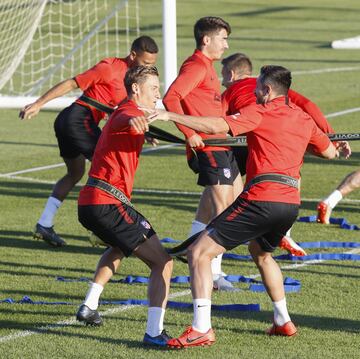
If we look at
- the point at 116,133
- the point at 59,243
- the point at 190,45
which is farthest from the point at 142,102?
the point at 190,45

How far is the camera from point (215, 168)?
10.4 m

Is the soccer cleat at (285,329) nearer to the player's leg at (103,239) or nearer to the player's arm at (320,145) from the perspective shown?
the player's leg at (103,239)

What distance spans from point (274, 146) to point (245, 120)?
34 centimetres

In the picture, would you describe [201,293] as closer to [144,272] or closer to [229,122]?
[229,122]

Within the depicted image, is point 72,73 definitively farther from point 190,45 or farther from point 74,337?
point 74,337

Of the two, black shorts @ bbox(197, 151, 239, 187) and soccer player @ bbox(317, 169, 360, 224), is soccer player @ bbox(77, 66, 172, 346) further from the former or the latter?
soccer player @ bbox(317, 169, 360, 224)

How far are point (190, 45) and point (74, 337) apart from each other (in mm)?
26977

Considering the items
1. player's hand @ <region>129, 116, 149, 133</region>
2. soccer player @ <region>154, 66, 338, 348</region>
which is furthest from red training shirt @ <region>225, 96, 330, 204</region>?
player's hand @ <region>129, 116, 149, 133</region>

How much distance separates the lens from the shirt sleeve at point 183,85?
1002 cm

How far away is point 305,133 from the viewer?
8398mm

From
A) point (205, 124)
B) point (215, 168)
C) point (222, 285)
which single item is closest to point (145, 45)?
point (215, 168)

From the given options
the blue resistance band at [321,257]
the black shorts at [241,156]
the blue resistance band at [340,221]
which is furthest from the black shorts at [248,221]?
the blue resistance band at [340,221]

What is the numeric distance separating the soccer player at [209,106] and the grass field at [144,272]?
2.47 feet

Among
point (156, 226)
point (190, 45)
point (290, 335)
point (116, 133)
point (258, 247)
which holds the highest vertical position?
point (116, 133)
